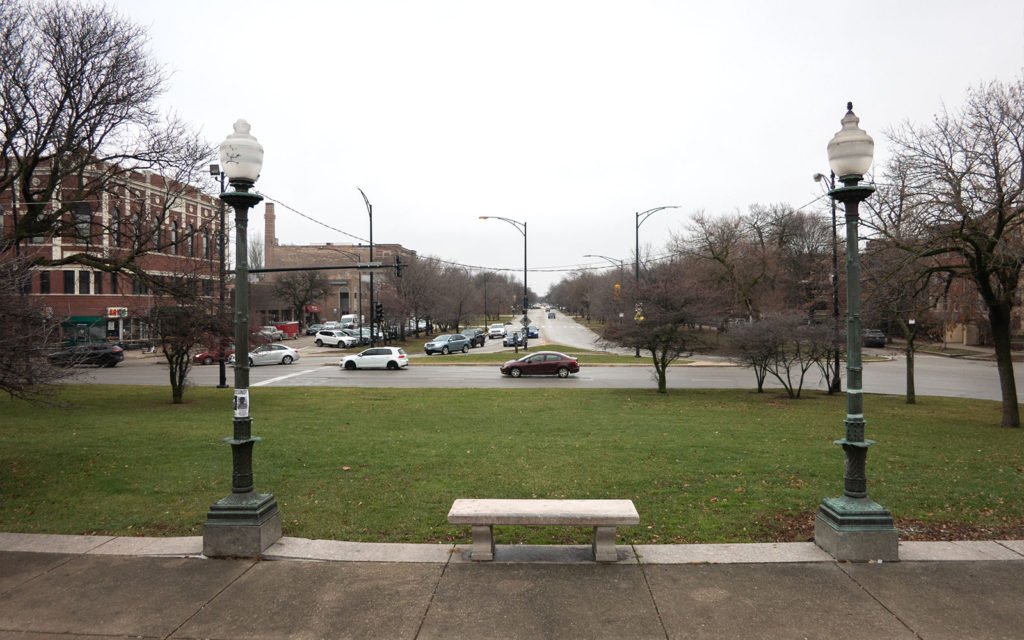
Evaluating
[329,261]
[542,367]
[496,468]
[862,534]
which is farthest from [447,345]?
[329,261]

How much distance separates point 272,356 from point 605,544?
33805 millimetres

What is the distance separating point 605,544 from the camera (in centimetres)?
538

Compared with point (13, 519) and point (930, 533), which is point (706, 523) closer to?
point (930, 533)

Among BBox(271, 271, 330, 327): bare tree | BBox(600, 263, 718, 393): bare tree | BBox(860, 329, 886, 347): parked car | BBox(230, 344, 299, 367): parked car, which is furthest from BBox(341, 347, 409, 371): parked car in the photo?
BBox(860, 329, 886, 347): parked car

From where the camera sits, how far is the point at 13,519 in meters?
6.82

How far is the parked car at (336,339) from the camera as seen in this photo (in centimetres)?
5034

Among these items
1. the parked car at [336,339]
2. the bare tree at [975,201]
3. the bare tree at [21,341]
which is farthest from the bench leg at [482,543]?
the parked car at [336,339]

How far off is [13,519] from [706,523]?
793cm

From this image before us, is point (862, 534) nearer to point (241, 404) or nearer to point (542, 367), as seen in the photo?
point (241, 404)

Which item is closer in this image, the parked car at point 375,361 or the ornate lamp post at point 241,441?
the ornate lamp post at point 241,441

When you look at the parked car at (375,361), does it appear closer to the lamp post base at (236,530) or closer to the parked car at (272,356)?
the parked car at (272,356)

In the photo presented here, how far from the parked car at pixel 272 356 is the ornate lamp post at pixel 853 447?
33293mm

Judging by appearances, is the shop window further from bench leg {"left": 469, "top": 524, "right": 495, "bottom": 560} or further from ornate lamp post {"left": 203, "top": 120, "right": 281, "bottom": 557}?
bench leg {"left": 469, "top": 524, "right": 495, "bottom": 560}

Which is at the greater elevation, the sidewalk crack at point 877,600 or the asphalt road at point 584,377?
the sidewalk crack at point 877,600
